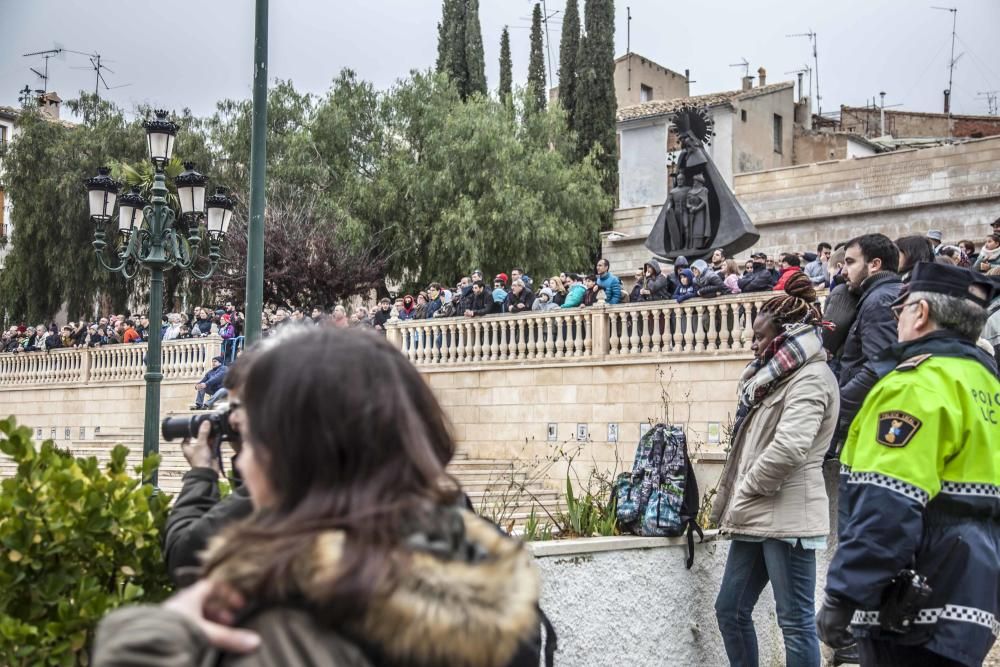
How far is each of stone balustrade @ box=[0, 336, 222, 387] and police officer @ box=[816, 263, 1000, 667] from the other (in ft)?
82.8

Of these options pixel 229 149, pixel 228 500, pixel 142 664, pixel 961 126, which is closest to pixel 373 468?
pixel 142 664

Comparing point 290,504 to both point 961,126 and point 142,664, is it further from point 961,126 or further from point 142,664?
point 961,126

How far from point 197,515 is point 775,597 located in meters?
3.38

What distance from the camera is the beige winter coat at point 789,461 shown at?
17.7ft

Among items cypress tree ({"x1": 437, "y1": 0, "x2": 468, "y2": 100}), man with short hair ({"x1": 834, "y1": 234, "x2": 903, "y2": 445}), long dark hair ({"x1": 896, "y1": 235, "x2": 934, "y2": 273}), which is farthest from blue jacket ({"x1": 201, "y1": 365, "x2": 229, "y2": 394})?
cypress tree ({"x1": 437, "y1": 0, "x2": 468, "y2": 100})

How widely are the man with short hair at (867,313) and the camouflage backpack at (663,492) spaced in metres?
1.17

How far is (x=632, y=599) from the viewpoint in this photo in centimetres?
562

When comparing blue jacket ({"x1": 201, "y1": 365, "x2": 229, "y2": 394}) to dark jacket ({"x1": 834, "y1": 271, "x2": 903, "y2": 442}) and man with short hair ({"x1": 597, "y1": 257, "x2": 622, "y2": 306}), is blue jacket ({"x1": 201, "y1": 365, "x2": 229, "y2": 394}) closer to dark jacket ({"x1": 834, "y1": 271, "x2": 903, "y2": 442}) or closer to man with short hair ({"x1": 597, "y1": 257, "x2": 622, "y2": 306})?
man with short hair ({"x1": 597, "y1": 257, "x2": 622, "y2": 306})

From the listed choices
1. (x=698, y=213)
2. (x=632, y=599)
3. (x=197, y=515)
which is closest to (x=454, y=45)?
(x=698, y=213)

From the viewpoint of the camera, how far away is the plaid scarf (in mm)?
5551

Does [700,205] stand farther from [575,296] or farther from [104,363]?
[104,363]

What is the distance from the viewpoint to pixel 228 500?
269cm

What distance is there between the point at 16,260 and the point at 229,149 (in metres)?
7.75

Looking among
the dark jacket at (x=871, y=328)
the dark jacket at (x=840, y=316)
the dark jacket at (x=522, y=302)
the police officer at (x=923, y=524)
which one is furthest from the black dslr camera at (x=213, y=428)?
the dark jacket at (x=522, y=302)
